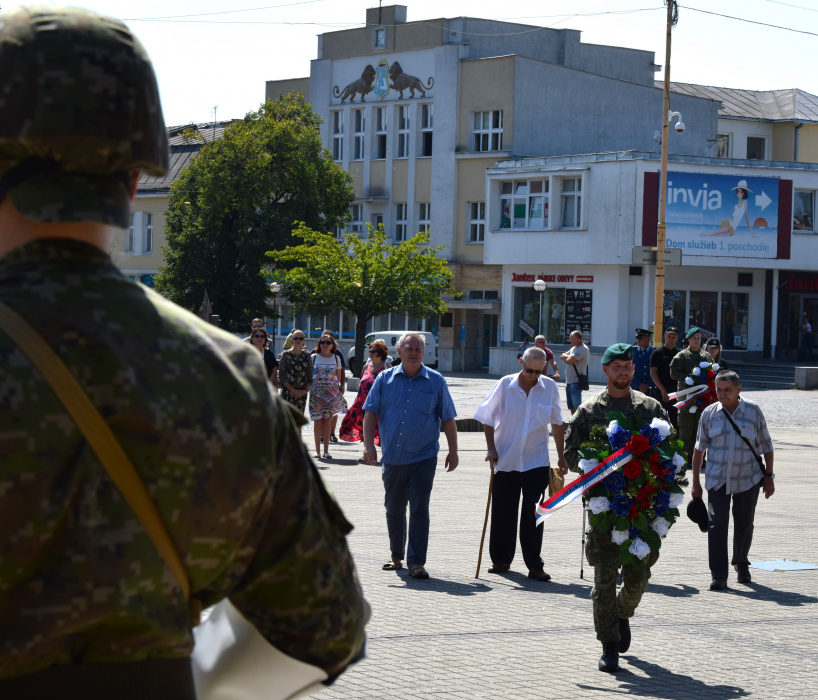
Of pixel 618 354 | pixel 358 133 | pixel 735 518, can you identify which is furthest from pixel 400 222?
pixel 618 354

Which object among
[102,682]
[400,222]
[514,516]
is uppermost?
[400,222]

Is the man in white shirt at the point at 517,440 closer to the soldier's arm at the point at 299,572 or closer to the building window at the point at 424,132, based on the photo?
the soldier's arm at the point at 299,572

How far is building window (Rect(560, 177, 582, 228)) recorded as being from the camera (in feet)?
153

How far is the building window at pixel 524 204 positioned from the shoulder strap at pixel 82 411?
46581 millimetres

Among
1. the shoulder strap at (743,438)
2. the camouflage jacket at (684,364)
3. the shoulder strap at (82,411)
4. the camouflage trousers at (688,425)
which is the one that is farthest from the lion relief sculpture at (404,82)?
the shoulder strap at (82,411)

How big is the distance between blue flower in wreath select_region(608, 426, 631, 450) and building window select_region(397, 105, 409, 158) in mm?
49191

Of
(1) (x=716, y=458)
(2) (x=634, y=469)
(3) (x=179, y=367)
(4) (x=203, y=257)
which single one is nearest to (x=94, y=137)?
(3) (x=179, y=367)

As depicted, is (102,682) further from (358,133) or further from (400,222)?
(358,133)

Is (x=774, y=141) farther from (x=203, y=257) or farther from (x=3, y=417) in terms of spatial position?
(x=3, y=417)

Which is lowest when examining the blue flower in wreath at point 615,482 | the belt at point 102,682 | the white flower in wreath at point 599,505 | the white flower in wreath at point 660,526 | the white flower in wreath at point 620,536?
the white flower in wreath at point 620,536

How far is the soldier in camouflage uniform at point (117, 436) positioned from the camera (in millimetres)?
1555

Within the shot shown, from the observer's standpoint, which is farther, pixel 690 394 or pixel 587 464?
pixel 690 394

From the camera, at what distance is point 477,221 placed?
52969 millimetres

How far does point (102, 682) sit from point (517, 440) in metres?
9.16
